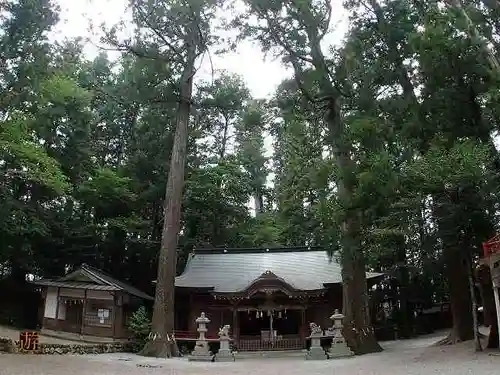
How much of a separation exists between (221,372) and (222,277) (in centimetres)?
977

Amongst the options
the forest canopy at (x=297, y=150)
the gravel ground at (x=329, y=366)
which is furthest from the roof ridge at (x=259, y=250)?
the gravel ground at (x=329, y=366)

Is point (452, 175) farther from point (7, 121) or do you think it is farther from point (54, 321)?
point (54, 321)

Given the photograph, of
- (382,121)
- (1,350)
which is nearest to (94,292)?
(1,350)

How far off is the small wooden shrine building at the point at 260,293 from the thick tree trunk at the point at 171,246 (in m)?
2.57

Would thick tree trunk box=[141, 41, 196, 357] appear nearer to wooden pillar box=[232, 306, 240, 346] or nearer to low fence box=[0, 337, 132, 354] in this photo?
low fence box=[0, 337, 132, 354]

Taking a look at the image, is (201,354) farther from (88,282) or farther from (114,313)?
(88,282)

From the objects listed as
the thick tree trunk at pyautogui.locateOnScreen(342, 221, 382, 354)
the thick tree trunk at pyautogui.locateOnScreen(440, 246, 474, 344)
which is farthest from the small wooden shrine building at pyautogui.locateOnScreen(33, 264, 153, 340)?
the thick tree trunk at pyautogui.locateOnScreen(440, 246, 474, 344)

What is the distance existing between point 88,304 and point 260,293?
800 cm

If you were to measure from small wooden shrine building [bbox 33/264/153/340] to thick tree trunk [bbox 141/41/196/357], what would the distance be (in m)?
4.51

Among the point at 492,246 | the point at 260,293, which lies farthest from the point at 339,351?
the point at 492,246

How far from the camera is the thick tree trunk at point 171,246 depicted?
51.1ft

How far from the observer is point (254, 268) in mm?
21672

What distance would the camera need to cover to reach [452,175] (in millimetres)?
10305

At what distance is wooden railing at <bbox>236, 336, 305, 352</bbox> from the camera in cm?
1834
